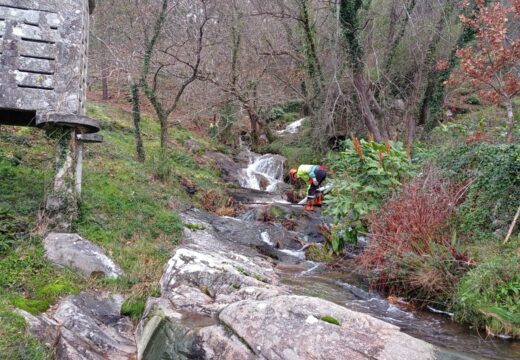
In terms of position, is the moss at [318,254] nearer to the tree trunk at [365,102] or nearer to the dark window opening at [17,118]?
the tree trunk at [365,102]

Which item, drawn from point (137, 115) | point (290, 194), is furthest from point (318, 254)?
point (137, 115)

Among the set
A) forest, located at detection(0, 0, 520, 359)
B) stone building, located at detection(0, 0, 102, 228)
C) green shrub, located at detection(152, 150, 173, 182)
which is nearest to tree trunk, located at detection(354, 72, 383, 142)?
forest, located at detection(0, 0, 520, 359)

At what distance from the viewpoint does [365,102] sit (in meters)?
15.0

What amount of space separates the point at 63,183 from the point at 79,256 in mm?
1753

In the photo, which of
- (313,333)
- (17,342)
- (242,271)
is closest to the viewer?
(313,333)

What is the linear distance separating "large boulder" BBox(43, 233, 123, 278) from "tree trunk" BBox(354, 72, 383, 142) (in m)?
10.2

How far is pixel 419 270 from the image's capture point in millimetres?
7477

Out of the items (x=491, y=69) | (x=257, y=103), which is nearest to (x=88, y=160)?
(x=257, y=103)

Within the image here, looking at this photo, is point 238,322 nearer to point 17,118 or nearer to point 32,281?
point 32,281

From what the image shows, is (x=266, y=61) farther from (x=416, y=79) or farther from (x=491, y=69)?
(x=491, y=69)

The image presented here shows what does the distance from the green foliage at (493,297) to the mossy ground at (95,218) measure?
4424 mm

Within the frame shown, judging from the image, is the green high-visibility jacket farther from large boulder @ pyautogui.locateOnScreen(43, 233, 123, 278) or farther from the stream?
large boulder @ pyautogui.locateOnScreen(43, 233, 123, 278)

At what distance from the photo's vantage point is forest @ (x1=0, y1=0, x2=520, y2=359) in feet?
19.8

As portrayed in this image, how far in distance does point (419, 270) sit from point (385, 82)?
1291 centimetres
